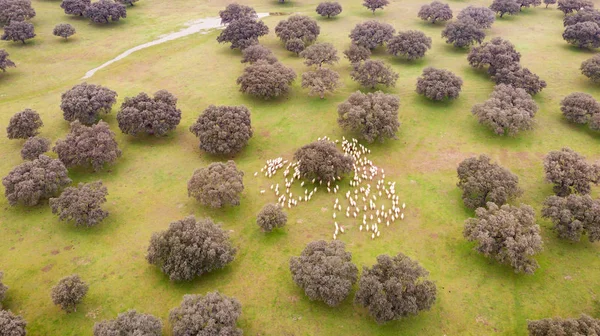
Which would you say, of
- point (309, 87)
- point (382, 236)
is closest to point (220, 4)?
point (309, 87)

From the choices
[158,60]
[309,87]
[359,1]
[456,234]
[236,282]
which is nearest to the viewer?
[236,282]

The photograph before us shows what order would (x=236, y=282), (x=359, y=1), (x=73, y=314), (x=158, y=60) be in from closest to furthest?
(x=73, y=314) → (x=236, y=282) → (x=158, y=60) → (x=359, y=1)

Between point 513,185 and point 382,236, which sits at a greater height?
point 513,185

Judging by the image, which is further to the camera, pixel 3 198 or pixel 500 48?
pixel 500 48

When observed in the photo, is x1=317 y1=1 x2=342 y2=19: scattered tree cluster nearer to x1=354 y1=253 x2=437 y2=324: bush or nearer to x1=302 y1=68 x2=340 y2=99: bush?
x1=302 y1=68 x2=340 y2=99: bush

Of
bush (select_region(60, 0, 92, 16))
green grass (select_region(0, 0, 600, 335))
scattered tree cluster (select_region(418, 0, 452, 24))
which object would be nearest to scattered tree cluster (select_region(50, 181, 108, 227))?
green grass (select_region(0, 0, 600, 335))

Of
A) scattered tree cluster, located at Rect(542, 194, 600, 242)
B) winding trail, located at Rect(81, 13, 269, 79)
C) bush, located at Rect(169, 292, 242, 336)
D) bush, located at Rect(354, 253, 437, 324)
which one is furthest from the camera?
winding trail, located at Rect(81, 13, 269, 79)

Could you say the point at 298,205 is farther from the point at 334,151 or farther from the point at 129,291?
the point at 129,291
